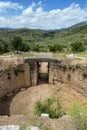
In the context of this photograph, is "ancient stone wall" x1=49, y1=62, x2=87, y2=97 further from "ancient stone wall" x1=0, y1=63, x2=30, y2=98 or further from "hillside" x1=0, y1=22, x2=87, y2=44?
"hillside" x1=0, y1=22, x2=87, y2=44

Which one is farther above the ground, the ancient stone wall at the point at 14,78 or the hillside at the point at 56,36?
the hillside at the point at 56,36

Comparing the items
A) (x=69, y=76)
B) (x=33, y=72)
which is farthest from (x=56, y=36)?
(x=69, y=76)

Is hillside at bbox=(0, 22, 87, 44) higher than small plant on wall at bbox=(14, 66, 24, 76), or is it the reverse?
hillside at bbox=(0, 22, 87, 44)

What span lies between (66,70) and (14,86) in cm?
592

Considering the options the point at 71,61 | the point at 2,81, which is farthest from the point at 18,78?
the point at 71,61

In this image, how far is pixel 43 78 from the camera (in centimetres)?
2606

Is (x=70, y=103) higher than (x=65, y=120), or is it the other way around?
(x=65, y=120)

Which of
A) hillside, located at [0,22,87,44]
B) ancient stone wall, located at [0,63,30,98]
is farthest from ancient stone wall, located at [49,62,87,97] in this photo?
Answer: hillside, located at [0,22,87,44]

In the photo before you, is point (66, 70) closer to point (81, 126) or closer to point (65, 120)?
point (65, 120)

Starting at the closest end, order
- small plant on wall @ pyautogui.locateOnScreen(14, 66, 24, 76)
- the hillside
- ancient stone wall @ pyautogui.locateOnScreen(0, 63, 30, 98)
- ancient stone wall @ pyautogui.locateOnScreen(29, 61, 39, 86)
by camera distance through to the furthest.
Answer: ancient stone wall @ pyautogui.locateOnScreen(0, 63, 30, 98) → small plant on wall @ pyautogui.locateOnScreen(14, 66, 24, 76) → ancient stone wall @ pyautogui.locateOnScreen(29, 61, 39, 86) → the hillside

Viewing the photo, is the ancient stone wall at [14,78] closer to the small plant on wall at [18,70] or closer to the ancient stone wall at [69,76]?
the small plant on wall at [18,70]

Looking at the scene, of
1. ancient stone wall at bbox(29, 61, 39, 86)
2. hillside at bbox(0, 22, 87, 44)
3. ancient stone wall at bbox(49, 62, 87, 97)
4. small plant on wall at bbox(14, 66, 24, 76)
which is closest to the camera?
ancient stone wall at bbox(49, 62, 87, 97)

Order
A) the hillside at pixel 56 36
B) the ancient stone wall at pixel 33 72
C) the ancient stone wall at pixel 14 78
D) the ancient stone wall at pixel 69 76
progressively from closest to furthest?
the ancient stone wall at pixel 14 78
the ancient stone wall at pixel 69 76
the ancient stone wall at pixel 33 72
the hillside at pixel 56 36

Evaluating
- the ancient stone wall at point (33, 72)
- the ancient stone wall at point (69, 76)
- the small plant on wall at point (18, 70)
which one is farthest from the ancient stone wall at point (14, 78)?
the ancient stone wall at point (69, 76)
